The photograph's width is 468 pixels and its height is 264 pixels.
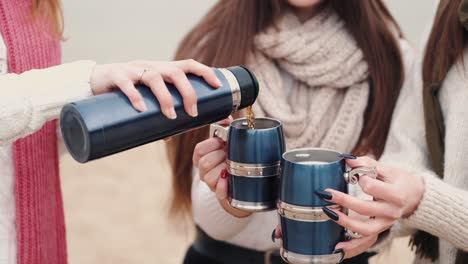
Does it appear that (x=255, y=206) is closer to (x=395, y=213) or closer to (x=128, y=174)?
(x=395, y=213)

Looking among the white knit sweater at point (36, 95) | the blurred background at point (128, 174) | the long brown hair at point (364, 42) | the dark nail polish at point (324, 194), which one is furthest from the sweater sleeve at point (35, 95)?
the blurred background at point (128, 174)

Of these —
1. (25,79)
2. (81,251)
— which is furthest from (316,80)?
(81,251)

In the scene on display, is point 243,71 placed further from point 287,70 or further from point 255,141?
point 287,70

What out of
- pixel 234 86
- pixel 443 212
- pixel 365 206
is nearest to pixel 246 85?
pixel 234 86

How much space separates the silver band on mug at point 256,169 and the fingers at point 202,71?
0.44ft

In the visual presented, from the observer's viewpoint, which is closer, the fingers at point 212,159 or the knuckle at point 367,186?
the knuckle at point 367,186

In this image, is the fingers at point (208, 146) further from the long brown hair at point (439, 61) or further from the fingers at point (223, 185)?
the long brown hair at point (439, 61)

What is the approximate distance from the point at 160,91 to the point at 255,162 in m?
0.18

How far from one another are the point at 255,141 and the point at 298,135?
1.40ft

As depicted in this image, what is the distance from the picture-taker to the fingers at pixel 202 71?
776 mm

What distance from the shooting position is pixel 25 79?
0.81 metres

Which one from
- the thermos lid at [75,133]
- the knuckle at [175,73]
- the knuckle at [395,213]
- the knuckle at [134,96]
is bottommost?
the knuckle at [395,213]

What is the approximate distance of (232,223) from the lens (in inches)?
45.6

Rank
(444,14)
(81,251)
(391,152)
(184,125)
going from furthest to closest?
(81,251) → (391,152) → (444,14) → (184,125)
